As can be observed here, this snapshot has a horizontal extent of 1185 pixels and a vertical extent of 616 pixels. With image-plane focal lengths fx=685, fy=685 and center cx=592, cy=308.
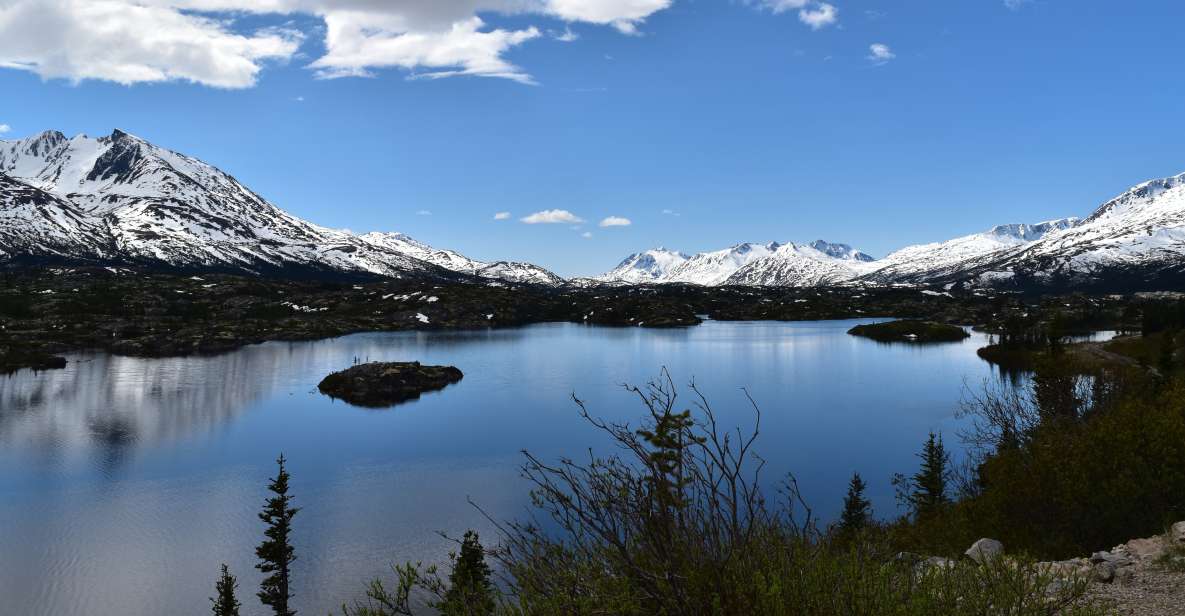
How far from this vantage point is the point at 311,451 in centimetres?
7312

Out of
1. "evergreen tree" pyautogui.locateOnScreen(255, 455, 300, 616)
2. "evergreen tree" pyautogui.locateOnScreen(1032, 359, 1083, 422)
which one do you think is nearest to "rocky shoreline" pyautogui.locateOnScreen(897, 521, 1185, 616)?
"evergreen tree" pyautogui.locateOnScreen(1032, 359, 1083, 422)

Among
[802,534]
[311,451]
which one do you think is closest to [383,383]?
[311,451]

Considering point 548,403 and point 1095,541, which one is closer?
point 1095,541

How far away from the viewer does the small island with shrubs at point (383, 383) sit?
106m

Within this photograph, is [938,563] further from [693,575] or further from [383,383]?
[383,383]

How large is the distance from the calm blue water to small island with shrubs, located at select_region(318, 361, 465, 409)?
3785mm

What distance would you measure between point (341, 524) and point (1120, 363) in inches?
4405

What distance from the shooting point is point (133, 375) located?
12250cm

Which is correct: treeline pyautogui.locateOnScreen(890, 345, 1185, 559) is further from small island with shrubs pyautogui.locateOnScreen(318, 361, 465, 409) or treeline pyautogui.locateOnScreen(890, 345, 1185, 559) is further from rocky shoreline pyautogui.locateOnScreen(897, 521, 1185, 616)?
small island with shrubs pyautogui.locateOnScreen(318, 361, 465, 409)

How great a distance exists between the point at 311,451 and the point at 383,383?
129 ft

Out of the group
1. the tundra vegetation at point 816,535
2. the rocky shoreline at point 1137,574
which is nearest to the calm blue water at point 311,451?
the tundra vegetation at point 816,535

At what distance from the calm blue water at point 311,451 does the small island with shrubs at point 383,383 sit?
3785mm

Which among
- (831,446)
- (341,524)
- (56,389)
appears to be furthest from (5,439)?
(831,446)

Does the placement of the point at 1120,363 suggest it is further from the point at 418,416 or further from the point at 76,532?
the point at 76,532
